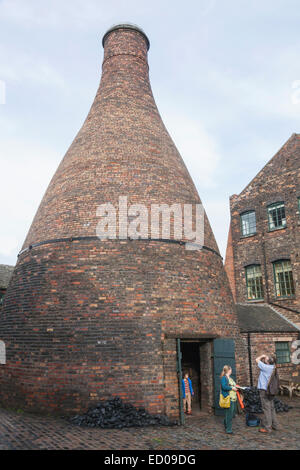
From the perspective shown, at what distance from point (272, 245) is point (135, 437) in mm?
13804

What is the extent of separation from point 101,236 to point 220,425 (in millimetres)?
5601

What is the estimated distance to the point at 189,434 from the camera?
7.36 metres

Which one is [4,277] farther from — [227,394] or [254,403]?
[227,394]

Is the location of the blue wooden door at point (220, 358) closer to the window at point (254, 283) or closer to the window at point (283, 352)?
the window at point (283, 352)

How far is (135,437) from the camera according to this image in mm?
6941

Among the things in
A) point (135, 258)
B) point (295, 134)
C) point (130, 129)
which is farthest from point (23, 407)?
point (295, 134)

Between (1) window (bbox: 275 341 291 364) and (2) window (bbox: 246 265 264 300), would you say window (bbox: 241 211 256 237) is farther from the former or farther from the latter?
(1) window (bbox: 275 341 291 364)

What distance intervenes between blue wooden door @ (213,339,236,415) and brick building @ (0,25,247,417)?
35 mm

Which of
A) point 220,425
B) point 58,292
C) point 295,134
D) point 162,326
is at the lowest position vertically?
point 220,425

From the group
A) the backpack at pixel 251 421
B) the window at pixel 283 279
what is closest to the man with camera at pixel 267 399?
the backpack at pixel 251 421

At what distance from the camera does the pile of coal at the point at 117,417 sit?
25.1ft

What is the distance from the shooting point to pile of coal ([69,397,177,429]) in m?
7.66

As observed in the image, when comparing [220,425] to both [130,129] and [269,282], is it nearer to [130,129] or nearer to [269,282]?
[130,129]

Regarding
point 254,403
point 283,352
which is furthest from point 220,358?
point 283,352
